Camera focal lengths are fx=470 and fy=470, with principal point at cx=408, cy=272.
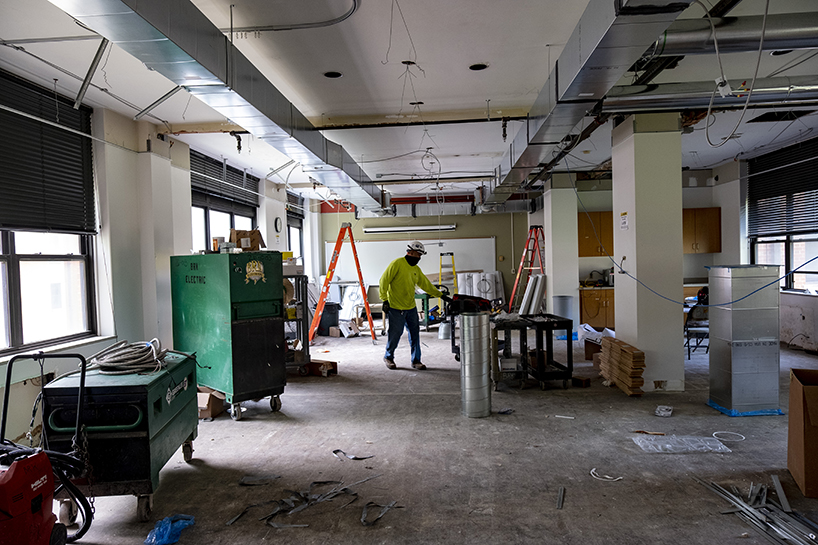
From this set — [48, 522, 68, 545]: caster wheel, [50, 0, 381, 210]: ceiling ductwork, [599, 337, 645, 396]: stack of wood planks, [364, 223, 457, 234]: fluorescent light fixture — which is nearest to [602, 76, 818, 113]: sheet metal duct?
[599, 337, 645, 396]: stack of wood planks

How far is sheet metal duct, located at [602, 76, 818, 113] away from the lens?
382cm

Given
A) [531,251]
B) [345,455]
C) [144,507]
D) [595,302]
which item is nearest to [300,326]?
[345,455]

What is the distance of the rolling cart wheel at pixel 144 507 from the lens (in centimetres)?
271

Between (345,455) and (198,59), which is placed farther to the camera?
(345,455)

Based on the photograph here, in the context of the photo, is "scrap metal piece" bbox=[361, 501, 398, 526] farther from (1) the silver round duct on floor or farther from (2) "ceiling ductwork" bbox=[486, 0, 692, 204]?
(2) "ceiling ductwork" bbox=[486, 0, 692, 204]

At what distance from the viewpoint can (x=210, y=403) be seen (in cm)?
446

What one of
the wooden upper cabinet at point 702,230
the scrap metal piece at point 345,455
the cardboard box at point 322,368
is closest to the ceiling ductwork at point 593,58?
the scrap metal piece at point 345,455

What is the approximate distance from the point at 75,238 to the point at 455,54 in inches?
163

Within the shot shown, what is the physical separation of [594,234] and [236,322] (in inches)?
290

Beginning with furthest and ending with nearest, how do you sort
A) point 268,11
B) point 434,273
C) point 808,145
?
point 434,273, point 808,145, point 268,11

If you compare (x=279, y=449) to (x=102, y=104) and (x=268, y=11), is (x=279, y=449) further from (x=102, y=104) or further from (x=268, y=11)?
(x=102, y=104)

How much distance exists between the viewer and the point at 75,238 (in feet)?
15.7

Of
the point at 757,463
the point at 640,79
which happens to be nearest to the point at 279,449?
the point at 757,463

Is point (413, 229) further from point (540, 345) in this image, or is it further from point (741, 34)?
point (741, 34)
